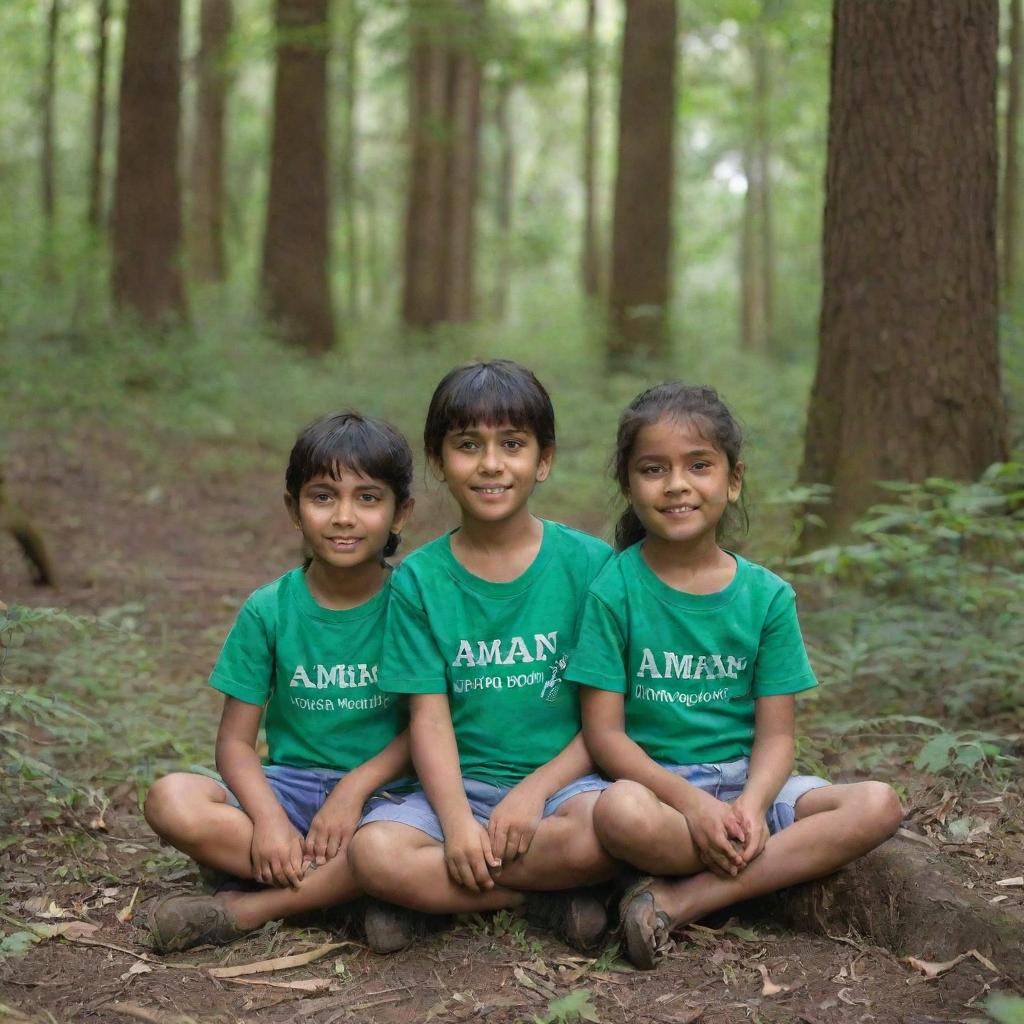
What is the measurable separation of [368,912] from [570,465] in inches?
307

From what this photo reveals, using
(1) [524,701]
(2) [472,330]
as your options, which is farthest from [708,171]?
(1) [524,701]

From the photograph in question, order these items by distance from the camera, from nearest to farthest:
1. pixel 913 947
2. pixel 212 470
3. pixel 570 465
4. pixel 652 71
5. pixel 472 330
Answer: pixel 913 947 → pixel 212 470 → pixel 570 465 → pixel 652 71 → pixel 472 330

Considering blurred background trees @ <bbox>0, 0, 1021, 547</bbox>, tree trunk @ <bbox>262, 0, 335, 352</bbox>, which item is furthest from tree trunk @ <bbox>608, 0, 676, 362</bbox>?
tree trunk @ <bbox>262, 0, 335, 352</bbox>

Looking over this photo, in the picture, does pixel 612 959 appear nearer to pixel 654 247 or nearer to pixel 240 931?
pixel 240 931

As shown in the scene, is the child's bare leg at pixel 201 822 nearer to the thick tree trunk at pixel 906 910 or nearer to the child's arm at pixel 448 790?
the child's arm at pixel 448 790

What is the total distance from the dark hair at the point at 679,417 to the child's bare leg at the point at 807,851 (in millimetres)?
816

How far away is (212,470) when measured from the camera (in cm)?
1009

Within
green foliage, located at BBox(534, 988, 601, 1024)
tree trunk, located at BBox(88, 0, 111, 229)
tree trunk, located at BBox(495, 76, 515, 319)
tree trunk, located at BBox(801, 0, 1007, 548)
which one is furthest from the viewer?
tree trunk, located at BBox(495, 76, 515, 319)

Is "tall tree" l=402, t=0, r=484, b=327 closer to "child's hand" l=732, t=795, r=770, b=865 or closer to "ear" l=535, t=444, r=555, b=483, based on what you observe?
"ear" l=535, t=444, r=555, b=483

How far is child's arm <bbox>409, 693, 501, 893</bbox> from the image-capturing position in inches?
119

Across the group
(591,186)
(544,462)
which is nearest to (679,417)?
(544,462)

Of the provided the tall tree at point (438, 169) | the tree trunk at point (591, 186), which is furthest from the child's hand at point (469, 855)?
the tree trunk at point (591, 186)

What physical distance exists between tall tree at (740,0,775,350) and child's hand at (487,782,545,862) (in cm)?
1881

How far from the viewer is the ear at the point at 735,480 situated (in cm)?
331
